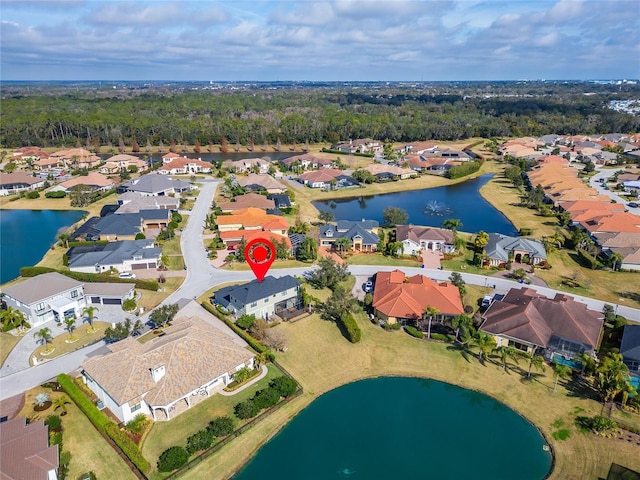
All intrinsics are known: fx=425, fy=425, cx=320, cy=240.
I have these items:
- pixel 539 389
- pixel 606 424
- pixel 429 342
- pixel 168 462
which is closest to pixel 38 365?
pixel 168 462

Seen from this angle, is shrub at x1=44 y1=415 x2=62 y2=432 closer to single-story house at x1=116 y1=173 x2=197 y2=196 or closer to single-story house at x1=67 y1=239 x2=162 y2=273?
single-story house at x1=67 y1=239 x2=162 y2=273

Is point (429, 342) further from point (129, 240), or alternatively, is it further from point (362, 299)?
point (129, 240)

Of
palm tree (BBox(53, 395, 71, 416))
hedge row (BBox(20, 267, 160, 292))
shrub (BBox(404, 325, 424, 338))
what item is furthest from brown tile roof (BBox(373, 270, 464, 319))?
palm tree (BBox(53, 395, 71, 416))

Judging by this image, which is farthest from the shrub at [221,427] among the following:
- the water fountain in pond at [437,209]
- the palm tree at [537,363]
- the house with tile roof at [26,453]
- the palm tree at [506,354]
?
the water fountain in pond at [437,209]

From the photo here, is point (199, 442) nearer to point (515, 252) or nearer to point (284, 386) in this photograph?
point (284, 386)

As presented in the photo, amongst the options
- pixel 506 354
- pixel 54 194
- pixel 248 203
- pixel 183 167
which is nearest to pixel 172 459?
pixel 506 354

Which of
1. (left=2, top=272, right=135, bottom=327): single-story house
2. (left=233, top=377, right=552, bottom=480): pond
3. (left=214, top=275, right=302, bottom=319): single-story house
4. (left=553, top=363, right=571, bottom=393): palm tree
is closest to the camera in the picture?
(left=233, top=377, right=552, bottom=480): pond
